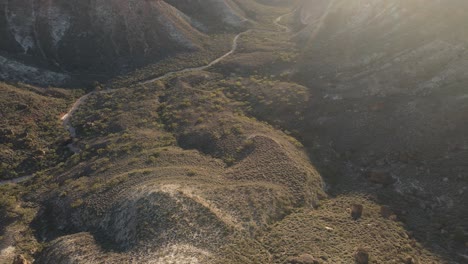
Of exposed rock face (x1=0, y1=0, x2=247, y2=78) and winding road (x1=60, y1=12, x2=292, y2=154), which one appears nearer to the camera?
winding road (x1=60, y1=12, x2=292, y2=154)

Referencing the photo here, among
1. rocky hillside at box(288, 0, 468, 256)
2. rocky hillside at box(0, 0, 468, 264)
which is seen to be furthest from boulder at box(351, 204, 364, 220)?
rocky hillside at box(288, 0, 468, 256)

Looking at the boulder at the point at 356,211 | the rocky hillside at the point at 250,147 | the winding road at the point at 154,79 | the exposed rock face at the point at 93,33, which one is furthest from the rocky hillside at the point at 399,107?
the exposed rock face at the point at 93,33

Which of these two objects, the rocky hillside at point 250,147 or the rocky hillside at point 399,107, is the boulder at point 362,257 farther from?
the rocky hillside at point 399,107

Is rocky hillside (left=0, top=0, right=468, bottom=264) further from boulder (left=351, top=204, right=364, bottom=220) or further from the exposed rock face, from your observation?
the exposed rock face

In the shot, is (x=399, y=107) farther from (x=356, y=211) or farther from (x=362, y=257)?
(x=362, y=257)

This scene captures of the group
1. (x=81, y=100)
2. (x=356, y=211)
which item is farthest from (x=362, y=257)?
(x=81, y=100)

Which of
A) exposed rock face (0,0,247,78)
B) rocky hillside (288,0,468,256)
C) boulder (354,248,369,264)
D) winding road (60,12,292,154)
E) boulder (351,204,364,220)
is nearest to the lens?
boulder (354,248,369,264)

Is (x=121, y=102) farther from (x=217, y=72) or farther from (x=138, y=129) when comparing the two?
Result: (x=217, y=72)

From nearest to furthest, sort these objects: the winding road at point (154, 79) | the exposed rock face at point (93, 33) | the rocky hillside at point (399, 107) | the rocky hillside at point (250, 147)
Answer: the rocky hillside at point (250, 147) < the rocky hillside at point (399, 107) < the winding road at point (154, 79) < the exposed rock face at point (93, 33)
